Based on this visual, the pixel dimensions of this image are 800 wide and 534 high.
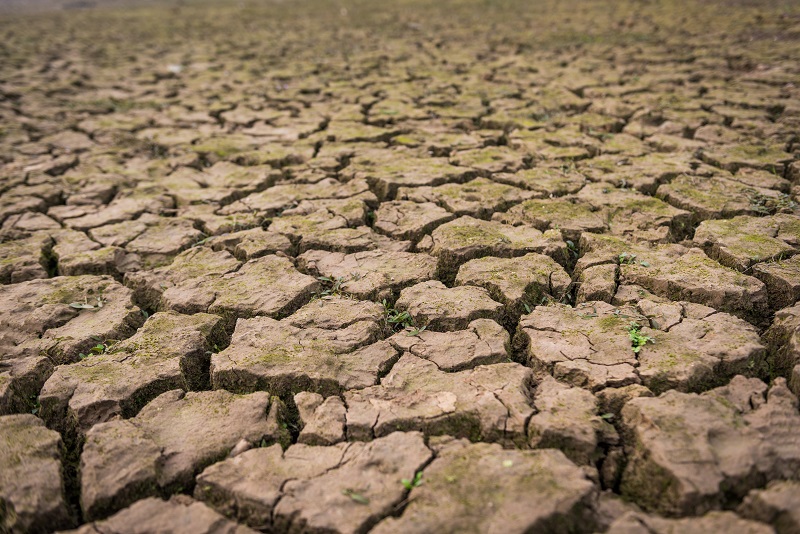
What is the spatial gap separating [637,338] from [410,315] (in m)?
0.90

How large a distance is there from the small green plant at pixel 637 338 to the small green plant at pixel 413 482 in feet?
3.13

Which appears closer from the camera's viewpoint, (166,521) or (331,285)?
(166,521)

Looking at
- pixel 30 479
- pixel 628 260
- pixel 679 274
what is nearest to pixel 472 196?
pixel 628 260

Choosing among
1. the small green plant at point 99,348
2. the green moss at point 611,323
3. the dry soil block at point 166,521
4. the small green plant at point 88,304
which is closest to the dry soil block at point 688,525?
the green moss at point 611,323

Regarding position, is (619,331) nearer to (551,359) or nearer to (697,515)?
(551,359)

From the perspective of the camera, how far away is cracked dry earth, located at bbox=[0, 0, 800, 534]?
1.48m

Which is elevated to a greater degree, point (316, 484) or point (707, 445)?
Result: point (707, 445)

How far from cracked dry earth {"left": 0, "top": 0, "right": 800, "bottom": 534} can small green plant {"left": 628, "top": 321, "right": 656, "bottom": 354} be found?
1cm

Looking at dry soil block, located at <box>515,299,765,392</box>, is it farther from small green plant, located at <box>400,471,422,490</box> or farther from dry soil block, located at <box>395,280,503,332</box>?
small green plant, located at <box>400,471,422,490</box>

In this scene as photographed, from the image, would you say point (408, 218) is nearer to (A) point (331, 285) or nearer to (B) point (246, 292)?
(A) point (331, 285)

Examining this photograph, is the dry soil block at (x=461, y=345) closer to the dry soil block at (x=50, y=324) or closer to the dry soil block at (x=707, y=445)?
the dry soil block at (x=707, y=445)

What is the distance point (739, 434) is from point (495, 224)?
167 cm

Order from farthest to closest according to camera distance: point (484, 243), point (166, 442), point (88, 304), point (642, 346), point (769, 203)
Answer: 1. point (769, 203)
2. point (484, 243)
3. point (88, 304)
4. point (642, 346)
5. point (166, 442)

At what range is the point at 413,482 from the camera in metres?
1.50
